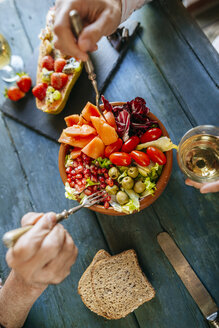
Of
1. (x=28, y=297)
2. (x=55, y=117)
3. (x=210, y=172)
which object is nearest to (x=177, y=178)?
(x=210, y=172)

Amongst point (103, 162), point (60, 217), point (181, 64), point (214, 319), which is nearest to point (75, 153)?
point (103, 162)

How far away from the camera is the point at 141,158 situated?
1.57m

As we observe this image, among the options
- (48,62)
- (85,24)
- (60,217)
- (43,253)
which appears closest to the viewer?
(43,253)

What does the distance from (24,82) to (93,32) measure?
1.05m

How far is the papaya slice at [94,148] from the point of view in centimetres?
159

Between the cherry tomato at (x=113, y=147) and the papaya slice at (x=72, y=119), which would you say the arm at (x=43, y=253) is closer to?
the cherry tomato at (x=113, y=147)

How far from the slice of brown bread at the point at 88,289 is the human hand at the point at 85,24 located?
1308 millimetres

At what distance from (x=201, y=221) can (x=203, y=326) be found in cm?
67

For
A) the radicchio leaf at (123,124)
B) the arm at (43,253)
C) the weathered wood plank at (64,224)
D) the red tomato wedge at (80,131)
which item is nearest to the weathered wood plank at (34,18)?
the weathered wood plank at (64,224)

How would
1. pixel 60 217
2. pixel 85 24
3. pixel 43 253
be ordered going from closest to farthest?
1. pixel 43 253
2. pixel 60 217
3. pixel 85 24

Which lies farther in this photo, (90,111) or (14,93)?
(14,93)

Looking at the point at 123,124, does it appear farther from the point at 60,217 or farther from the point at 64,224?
the point at 64,224

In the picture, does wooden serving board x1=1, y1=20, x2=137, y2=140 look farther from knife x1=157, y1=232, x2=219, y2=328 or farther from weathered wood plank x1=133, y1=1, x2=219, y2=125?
knife x1=157, y1=232, x2=219, y2=328

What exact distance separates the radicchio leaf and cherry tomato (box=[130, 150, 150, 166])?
0.13 metres
